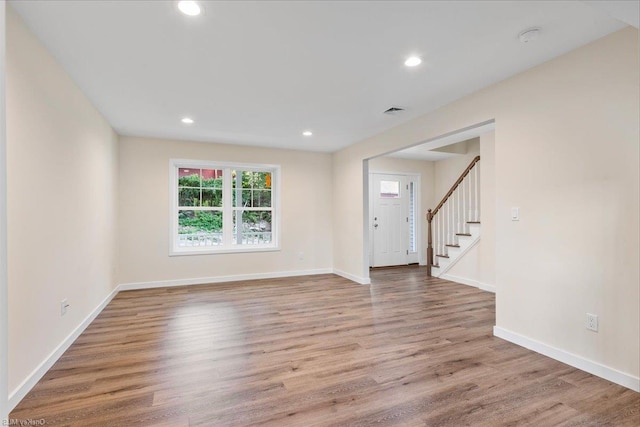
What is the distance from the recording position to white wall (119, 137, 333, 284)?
5012 mm

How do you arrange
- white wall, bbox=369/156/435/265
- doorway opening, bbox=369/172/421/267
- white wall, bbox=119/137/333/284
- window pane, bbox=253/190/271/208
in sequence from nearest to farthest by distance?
white wall, bbox=119/137/333/284 < window pane, bbox=253/190/271/208 < doorway opening, bbox=369/172/421/267 < white wall, bbox=369/156/435/265

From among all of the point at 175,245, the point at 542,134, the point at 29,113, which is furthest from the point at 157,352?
the point at 542,134

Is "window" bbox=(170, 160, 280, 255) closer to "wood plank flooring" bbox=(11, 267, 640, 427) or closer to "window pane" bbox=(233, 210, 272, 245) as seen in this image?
"window pane" bbox=(233, 210, 272, 245)

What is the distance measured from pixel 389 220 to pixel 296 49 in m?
5.35

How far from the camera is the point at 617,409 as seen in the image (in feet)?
6.19

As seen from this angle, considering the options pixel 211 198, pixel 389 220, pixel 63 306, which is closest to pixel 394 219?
pixel 389 220

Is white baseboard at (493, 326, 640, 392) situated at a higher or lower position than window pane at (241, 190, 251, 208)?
lower

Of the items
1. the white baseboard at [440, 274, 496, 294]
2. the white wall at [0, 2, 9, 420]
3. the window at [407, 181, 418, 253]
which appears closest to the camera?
the white wall at [0, 2, 9, 420]

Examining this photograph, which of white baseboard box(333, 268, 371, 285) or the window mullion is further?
the window mullion

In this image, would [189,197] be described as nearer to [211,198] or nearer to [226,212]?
[211,198]

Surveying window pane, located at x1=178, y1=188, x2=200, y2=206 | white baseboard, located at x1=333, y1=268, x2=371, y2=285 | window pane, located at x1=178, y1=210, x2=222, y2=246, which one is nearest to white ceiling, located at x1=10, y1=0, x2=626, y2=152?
window pane, located at x1=178, y1=188, x2=200, y2=206

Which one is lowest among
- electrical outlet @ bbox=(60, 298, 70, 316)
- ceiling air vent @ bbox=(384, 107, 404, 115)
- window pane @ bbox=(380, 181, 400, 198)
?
electrical outlet @ bbox=(60, 298, 70, 316)

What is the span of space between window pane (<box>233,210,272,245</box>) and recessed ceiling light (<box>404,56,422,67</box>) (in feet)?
13.3

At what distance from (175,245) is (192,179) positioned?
1180mm
